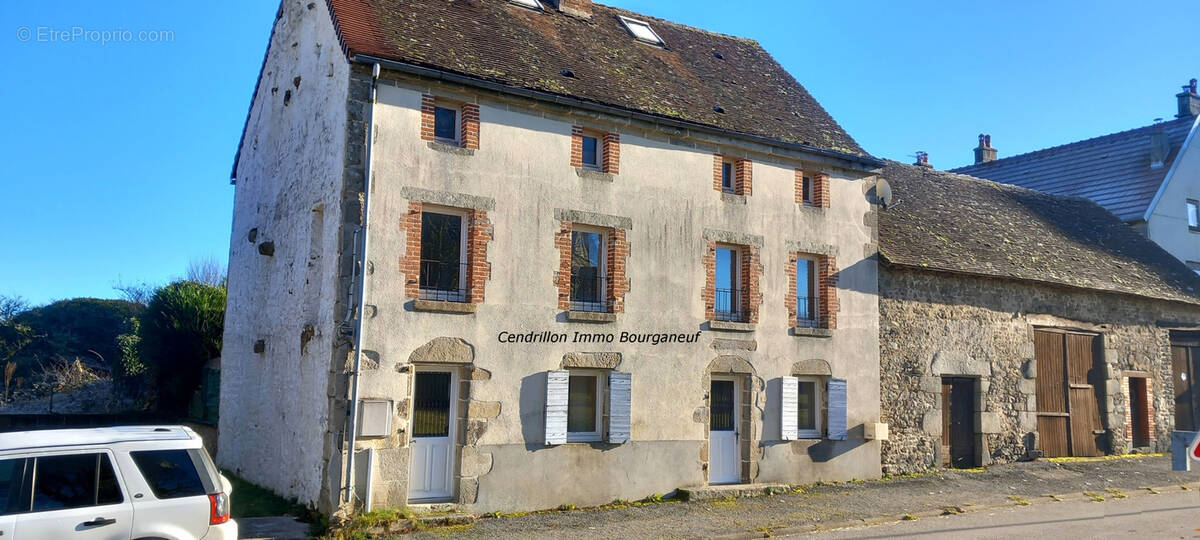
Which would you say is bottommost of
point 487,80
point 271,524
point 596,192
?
point 271,524

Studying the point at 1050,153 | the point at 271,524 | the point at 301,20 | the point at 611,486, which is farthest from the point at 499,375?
the point at 1050,153

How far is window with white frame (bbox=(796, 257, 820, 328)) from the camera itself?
1520 cm

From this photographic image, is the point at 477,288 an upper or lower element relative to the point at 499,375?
upper

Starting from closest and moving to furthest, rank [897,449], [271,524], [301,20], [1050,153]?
[271,524]
[301,20]
[897,449]
[1050,153]

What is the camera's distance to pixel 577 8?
54.5 ft

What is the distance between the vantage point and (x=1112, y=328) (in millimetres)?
19453

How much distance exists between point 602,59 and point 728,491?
24.5 ft

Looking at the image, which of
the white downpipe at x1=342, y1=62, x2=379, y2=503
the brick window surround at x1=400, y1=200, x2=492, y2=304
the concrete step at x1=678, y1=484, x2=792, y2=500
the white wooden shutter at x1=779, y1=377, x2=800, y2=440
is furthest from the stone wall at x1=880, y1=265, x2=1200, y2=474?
the white downpipe at x1=342, y1=62, x2=379, y2=503

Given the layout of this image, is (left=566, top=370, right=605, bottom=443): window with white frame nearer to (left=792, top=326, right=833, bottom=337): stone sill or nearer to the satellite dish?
(left=792, top=326, right=833, bottom=337): stone sill

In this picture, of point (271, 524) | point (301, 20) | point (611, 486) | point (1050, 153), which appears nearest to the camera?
point (271, 524)

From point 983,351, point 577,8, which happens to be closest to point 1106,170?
point 983,351

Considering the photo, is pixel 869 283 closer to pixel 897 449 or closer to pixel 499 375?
pixel 897 449

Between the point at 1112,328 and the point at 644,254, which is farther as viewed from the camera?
the point at 1112,328

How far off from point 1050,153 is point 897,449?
56.8 ft
